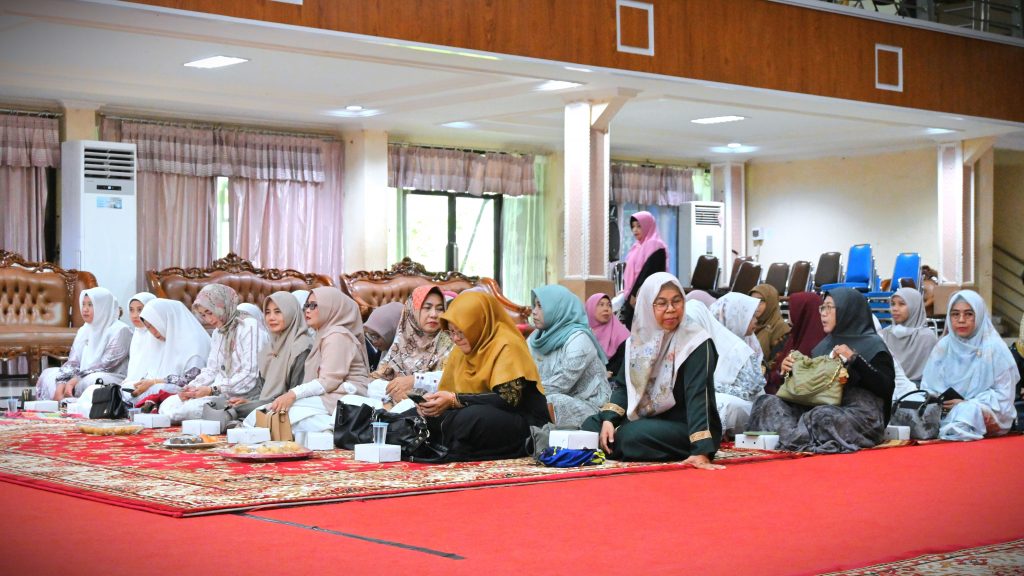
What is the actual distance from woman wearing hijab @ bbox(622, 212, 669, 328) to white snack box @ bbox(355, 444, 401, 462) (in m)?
4.89

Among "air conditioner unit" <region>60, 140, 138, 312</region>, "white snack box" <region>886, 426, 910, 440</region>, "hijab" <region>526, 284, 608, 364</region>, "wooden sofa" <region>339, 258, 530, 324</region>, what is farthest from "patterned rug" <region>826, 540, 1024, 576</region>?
"air conditioner unit" <region>60, 140, 138, 312</region>

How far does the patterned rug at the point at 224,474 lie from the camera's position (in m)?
4.30

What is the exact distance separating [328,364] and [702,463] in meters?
2.22

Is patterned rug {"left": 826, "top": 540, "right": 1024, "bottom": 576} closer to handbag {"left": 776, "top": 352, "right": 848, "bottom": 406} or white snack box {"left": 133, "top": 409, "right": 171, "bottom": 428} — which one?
handbag {"left": 776, "top": 352, "right": 848, "bottom": 406}

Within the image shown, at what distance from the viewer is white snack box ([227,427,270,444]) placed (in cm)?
610

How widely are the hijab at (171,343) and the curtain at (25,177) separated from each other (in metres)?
3.28

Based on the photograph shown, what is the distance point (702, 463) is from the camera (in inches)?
213

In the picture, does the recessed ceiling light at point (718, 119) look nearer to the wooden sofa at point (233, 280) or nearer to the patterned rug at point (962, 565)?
the wooden sofa at point (233, 280)

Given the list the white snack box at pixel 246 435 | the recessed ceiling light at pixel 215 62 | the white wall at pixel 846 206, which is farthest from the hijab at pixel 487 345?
the white wall at pixel 846 206

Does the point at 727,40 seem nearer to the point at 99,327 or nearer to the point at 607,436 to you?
the point at 99,327

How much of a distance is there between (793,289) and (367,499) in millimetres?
10299

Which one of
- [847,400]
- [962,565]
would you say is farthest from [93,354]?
[962,565]

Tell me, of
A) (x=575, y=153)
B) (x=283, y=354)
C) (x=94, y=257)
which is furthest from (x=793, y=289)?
(x=283, y=354)

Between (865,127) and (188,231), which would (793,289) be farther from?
(188,231)
